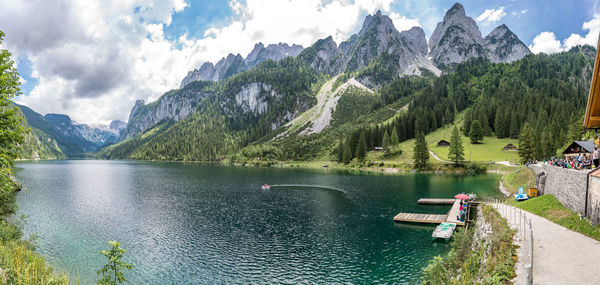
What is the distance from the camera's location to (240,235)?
128 ft

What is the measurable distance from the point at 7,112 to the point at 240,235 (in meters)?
27.8

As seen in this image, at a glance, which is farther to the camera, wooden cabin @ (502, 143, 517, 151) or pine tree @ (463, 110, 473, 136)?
pine tree @ (463, 110, 473, 136)

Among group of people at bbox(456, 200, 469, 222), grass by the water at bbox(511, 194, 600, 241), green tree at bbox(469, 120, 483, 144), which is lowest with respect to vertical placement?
group of people at bbox(456, 200, 469, 222)

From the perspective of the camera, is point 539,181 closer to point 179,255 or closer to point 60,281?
point 179,255

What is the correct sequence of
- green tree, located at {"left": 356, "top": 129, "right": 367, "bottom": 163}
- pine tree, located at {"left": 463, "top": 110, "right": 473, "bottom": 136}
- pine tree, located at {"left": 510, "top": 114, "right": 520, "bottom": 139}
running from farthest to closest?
pine tree, located at {"left": 463, "top": 110, "right": 473, "bottom": 136} < green tree, located at {"left": 356, "top": 129, "right": 367, "bottom": 163} < pine tree, located at {"left": 510, "top": 114, "right": 520, "bottom": 139}

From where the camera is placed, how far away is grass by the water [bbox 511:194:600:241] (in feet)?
75.2

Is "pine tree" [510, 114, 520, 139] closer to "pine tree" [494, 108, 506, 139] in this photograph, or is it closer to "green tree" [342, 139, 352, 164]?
"pine tree" [494, 108, 506, 139]

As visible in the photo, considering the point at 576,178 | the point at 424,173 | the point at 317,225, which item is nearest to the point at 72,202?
the point at 317,225

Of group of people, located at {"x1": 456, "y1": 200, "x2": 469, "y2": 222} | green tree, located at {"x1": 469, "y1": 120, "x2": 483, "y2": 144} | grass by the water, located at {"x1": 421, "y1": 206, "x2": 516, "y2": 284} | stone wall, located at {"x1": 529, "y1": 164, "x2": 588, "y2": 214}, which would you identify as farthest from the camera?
green tree, located at {"x1": 469, "y1": 120, "x2": 483, "y2": 144}

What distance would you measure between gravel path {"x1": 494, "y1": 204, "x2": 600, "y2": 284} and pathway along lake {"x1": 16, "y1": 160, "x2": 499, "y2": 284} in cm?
995

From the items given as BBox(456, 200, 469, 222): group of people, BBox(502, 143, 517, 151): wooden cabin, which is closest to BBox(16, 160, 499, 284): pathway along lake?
BBox(456, 200, 469, 222): group of people

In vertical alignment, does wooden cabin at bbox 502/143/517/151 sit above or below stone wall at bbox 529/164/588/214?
above

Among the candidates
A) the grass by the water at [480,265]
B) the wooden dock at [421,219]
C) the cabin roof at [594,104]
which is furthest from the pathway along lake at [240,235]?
the cabin roof at [594,104]

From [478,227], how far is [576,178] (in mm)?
12194
